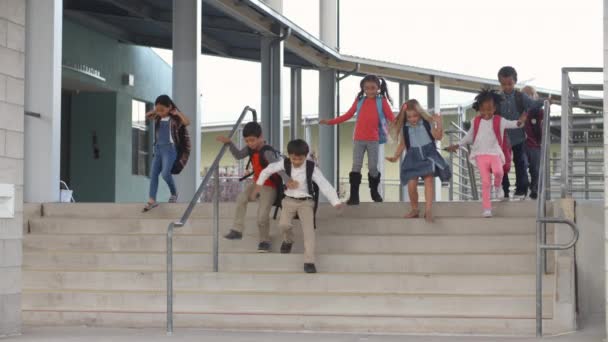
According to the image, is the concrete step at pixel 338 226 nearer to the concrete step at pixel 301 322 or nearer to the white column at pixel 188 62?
the concrete step at pixel 301 322

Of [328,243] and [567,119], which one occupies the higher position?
[567,119]

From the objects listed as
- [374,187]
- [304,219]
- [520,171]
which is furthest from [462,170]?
[304,219]

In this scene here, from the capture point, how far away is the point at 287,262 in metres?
10.5

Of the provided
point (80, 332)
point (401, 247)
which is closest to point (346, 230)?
point (401, 247)

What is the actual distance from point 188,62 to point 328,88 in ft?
21.2

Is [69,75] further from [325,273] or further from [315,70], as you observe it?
[325,273]

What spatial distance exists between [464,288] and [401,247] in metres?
1.11

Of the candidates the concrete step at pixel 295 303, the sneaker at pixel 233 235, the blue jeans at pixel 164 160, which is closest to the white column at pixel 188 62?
the blue jeans at pixel 164 160

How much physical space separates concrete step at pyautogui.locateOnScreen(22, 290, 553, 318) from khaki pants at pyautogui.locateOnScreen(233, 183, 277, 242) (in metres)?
1.10

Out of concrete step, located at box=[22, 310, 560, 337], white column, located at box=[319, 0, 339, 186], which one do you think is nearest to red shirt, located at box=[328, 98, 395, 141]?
concrete step, located at box=[22, 310, 560, 337]

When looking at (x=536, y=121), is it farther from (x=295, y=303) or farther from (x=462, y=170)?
(x=462, y=170)

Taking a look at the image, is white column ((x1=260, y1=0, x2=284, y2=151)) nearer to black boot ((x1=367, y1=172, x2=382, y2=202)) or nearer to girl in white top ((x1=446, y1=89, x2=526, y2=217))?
black boot ((x1=367, y1=172, x2=382, y2=202))

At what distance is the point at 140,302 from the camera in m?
9.86

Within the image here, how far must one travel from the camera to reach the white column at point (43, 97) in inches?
514
